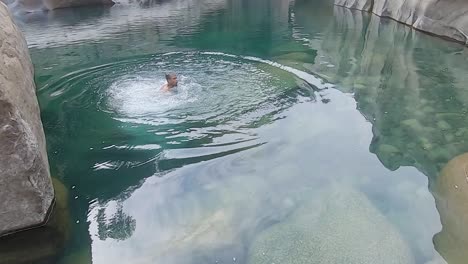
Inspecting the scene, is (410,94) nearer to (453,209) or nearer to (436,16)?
(453,209)

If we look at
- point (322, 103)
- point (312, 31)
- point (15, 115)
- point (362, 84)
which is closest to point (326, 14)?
point (312, 31)

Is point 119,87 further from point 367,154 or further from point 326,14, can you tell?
point 326,14

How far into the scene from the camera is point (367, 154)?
5.23 m

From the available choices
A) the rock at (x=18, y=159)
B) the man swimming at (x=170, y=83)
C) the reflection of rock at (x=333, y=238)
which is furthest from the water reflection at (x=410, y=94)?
the rock at (x=18, y=159)

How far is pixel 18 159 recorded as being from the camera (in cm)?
332

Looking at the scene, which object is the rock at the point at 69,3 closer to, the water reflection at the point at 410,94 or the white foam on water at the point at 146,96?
the water reflection at the point at 410,94

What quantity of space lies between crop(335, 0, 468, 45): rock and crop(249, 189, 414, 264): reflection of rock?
7829 mm

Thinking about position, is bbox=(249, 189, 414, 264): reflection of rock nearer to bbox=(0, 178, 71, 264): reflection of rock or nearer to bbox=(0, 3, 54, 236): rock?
bbox=(0, 178, 71, 264): reflection of rock

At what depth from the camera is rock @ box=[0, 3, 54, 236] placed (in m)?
3.23

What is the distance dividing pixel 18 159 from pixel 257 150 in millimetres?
2852

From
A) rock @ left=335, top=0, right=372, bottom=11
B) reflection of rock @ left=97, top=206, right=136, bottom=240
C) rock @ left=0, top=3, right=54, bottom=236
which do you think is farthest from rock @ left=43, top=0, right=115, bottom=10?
reflection of rock @ left=97, top=206, right=136, bottom=240

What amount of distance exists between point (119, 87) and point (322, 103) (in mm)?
3736

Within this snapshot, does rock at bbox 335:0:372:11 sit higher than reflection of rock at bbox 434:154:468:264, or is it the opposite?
reflection of rock at bbox 434:154:468:264

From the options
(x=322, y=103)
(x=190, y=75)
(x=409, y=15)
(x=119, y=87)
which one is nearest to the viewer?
(x=322, y=103)
